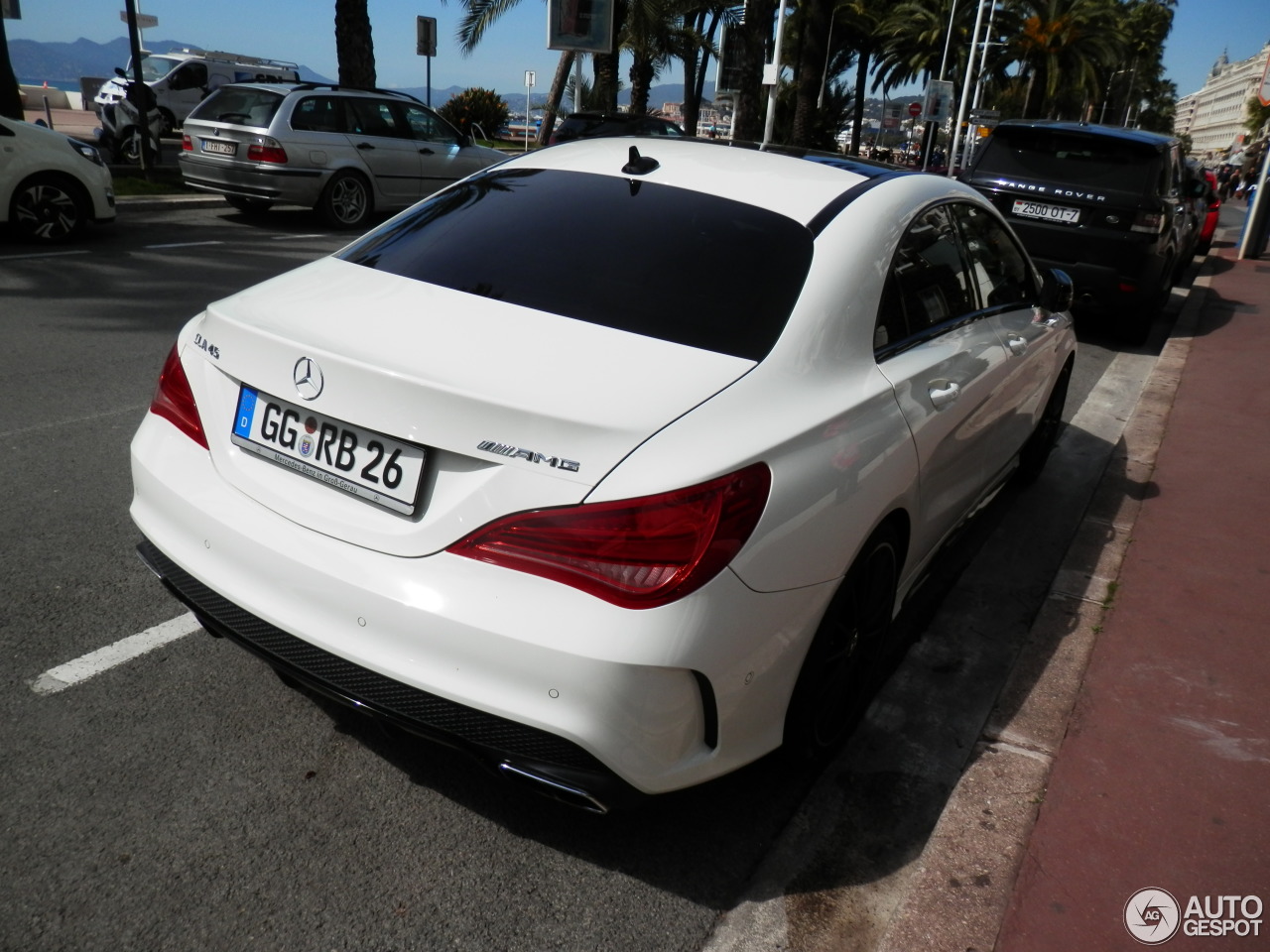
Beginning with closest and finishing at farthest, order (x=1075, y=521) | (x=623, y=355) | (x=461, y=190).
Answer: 1. (x=623, y=355)
2. (x=461, y=190)
3. (x=1075, y=521)

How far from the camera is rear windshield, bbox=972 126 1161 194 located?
938cm

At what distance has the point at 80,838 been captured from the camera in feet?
8.04

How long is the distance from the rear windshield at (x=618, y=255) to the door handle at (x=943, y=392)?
59 cm

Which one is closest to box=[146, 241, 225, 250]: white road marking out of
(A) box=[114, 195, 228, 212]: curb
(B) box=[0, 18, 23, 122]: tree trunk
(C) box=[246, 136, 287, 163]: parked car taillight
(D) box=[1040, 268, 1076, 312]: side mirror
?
(C) box=[246, 136, 287, 163]: parked car taillight

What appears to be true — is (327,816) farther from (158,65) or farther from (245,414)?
(158,65)

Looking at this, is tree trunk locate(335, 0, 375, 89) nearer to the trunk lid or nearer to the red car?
the red car

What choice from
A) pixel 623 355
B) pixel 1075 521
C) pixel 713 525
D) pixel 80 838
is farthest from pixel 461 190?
pixel 1075 521

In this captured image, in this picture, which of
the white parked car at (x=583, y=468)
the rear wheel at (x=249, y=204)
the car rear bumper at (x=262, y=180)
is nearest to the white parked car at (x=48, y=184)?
the car rear bumper at (x=262, y=180)

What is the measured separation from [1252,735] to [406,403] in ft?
9.05

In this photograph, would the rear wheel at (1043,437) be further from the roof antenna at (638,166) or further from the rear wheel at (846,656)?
the roof antenna at (638,166)

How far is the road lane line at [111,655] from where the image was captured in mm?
3023

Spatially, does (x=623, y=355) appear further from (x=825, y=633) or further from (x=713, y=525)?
(x=825, y=633)

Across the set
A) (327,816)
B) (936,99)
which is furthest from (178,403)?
(936,99)

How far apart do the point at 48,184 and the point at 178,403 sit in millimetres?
8624
